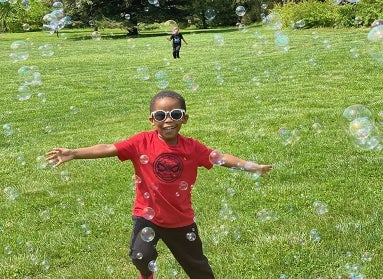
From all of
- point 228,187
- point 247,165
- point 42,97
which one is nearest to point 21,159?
point 228,187

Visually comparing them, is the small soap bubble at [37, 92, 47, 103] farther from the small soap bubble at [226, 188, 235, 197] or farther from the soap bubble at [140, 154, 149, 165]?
the soap bubble at [140, 154, 149, 165]

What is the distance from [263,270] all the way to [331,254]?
1.99 feet

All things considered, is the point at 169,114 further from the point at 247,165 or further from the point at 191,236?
the point at 191,236

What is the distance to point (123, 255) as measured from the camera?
4668 mm

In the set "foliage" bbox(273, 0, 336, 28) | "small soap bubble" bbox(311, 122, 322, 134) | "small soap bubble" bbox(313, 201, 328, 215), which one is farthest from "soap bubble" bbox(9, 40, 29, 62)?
"foliage" bbox(273, 0, 336, 28)

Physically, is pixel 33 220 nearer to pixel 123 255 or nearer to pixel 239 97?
pixel 123 255

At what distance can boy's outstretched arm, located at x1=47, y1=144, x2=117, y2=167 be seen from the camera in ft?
11.7

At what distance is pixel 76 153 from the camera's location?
363 centimetres

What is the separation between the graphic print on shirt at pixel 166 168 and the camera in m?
3.66

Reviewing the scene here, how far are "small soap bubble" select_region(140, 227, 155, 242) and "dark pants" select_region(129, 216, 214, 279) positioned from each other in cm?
2

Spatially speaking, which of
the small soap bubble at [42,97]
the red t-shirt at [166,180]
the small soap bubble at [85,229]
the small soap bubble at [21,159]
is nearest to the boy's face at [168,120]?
the red t-shirt at [166,180]

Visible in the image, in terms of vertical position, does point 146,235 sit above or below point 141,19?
above

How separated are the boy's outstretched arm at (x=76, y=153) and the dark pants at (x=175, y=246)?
1.67 feet

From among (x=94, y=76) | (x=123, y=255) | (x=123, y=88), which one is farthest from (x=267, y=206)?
(x=94, y=76)
